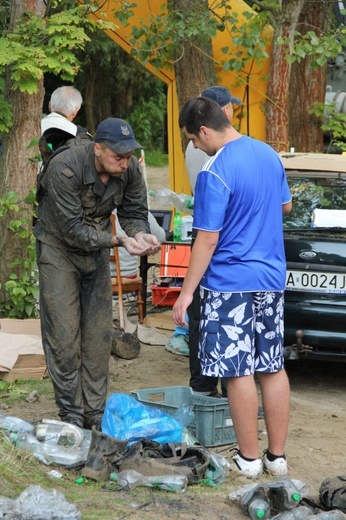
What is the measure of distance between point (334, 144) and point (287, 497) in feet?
30.9

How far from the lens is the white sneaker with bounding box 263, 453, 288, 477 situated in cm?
541

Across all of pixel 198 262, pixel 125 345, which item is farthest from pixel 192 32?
pixel 198 262

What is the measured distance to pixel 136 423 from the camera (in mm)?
5512

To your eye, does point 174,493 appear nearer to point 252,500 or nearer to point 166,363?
point 252,500

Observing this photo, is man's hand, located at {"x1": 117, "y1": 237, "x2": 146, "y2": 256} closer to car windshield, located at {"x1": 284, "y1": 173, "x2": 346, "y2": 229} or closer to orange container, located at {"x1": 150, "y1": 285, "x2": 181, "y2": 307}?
car windshield, located at {"x1": 284, "y1": 173, "x2": 346, "y2": 229}

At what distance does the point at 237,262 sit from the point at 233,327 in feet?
1.17

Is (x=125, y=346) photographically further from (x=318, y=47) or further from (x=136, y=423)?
(x=318, y=47)

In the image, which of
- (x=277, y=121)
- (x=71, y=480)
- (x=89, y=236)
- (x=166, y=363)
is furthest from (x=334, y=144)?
(x=71, y=480)

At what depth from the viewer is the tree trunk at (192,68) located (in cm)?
1056

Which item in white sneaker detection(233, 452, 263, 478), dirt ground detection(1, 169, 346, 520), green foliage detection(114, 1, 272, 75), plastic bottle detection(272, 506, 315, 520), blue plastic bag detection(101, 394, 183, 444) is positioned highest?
green foliage detection(114, 1, 272, 75)

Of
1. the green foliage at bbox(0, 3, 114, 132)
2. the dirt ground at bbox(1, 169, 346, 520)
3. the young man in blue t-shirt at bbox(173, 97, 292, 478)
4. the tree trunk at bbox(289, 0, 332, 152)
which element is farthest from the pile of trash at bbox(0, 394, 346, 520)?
the tree trunk at bbox(289, 0, 332, 152)

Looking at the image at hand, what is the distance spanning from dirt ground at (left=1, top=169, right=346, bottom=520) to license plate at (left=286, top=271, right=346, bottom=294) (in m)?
0.88

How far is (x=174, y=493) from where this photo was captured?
4.96 meters

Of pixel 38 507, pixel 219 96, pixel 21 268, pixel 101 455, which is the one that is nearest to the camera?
pixel 38 507
